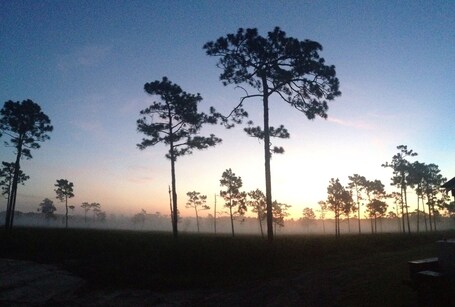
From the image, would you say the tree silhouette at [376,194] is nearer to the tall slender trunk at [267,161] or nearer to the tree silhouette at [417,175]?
the tree silhouette at [417,175]

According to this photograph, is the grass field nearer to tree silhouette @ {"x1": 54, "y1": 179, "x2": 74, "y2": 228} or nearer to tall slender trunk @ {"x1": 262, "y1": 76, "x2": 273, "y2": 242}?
tall slender trunk @ {"x1": 262, "y1": 76, "x2": 273, "y2": 242}

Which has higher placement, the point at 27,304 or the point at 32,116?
the point at 32,116

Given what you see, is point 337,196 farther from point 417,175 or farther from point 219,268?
point 219,268

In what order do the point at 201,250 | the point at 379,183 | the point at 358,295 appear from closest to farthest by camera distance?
1. the point at 358,295
2. the point at 201,250
3. the point at 379,183

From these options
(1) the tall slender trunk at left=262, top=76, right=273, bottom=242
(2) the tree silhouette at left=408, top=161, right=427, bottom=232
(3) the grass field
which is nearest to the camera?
(3) the grass field

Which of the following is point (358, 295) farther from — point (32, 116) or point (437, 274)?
point (32, 116)

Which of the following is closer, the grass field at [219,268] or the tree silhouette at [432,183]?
the grass field at [219,268]

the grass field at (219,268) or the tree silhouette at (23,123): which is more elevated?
the tree silhouette at (23,123)

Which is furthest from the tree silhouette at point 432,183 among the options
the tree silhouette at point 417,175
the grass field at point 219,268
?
the grass field at point 219,268

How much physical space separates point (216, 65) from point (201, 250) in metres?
12.6

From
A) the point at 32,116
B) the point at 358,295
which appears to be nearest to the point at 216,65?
the point at 358,295

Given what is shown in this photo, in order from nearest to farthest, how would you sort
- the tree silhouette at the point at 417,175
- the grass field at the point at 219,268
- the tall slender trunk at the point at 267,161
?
the grass field at the point at 219,268
the tall slender trunk at the point at 267,161
the tree silhouette at the point at 417,175

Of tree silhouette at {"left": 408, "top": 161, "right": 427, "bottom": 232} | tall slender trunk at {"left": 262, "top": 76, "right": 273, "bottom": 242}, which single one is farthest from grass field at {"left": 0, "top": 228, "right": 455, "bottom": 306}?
tree silhouette at {"left": 408, "top": 161, "right": 427, "bottom": 232}

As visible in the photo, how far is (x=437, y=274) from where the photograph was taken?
29.5 feet
